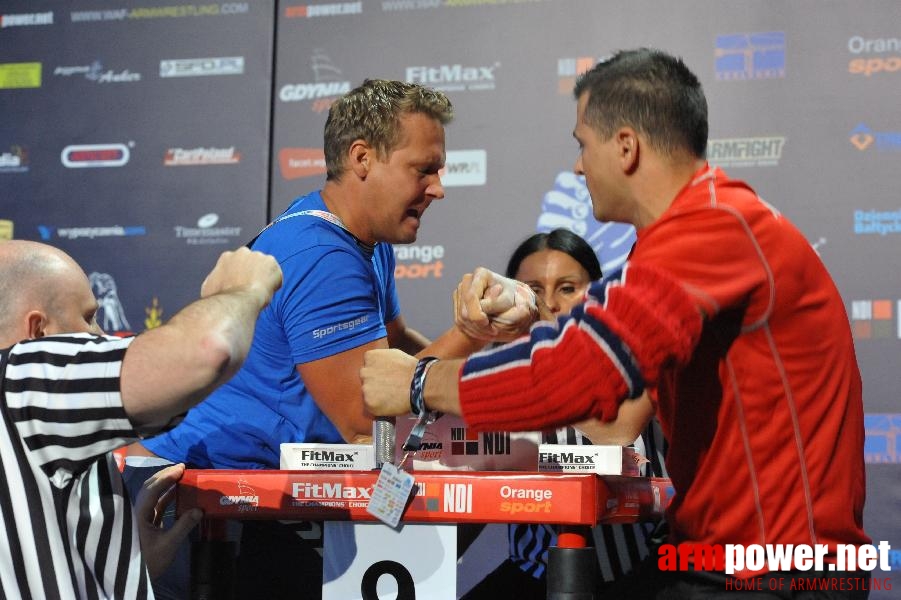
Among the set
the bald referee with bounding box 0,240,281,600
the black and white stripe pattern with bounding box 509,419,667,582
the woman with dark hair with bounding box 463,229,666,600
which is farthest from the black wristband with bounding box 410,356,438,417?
the black and white stripe pattern with bounding box 509,419,667,582

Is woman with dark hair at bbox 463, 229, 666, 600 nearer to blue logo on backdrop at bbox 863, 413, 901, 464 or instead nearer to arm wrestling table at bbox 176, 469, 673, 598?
arm wrestling table at bbox 176, 469, 673, 598

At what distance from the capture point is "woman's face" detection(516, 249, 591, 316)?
11.8 ft

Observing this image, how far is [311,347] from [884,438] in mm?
2801

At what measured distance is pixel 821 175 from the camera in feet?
14.4

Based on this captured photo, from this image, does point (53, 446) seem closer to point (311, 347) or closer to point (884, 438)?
point (311, 347)

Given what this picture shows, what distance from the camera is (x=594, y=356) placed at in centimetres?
161

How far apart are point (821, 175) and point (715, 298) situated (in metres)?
3.05

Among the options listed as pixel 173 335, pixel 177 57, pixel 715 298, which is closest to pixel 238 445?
pixel 173 335

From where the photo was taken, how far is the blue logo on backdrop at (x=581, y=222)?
4.54 meters

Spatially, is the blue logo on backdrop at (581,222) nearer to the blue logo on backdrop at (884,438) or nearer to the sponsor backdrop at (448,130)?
the sponsor backdrop at (448,130)

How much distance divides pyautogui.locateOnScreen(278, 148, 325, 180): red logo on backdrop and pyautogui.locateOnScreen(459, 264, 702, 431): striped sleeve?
3.27 m

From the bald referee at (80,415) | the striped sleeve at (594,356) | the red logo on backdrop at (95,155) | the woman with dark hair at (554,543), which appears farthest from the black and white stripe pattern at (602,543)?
the red logo on backdrop at (95,155)

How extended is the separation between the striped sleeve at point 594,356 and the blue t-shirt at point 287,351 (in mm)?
731

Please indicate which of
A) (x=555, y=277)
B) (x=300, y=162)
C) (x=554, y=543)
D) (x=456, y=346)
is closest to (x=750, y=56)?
(x=555, y=277)
